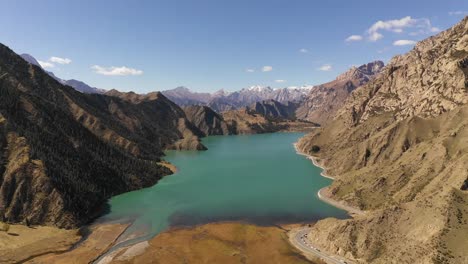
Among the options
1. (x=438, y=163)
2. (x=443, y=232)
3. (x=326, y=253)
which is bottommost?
(x=326, y=253)

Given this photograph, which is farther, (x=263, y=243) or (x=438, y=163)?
(x=438, y=163)

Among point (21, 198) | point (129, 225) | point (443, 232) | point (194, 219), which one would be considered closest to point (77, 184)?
point (21, 198)

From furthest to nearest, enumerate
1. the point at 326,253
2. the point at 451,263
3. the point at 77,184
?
the point at 77,184 → the point at 326,253 → the point at 451,263

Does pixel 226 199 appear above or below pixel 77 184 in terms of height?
below

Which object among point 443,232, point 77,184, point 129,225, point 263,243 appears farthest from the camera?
point 77,184

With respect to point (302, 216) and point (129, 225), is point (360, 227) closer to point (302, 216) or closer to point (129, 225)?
point (302, 216)

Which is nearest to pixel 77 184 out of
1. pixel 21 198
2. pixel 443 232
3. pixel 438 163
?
pixel 21 198
